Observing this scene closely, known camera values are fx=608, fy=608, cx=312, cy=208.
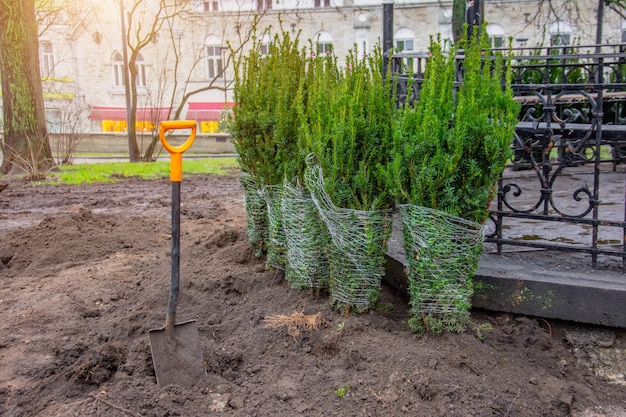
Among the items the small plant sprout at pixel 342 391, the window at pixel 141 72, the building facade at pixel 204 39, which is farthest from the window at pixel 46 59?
the small plant sprout at pixel 342 391

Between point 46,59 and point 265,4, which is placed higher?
point 265,4

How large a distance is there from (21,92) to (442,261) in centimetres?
1305

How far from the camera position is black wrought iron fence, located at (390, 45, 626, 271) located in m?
3.62

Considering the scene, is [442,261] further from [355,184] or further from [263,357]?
[263,357]

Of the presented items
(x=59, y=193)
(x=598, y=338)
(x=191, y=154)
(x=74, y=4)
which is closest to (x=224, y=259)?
(x=598, y=338)

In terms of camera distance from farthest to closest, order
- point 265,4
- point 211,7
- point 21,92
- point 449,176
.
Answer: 1. point 211,7
2. point 265,4
3. point 21,92
4. point 449,176

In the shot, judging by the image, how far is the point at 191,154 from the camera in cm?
2555

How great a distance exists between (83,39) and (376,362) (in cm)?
4166

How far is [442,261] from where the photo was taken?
3.21 m

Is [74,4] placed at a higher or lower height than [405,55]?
higher

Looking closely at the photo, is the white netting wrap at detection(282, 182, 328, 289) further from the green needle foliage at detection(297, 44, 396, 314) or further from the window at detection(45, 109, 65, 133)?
the window at detection(45, 109, 65, 133)

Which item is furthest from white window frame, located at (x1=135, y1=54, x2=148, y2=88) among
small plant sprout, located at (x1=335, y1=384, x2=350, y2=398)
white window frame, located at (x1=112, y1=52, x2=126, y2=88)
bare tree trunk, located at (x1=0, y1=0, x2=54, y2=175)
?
small plant sprout, located at (x1=335, y1=384, x2=350, y2=398)

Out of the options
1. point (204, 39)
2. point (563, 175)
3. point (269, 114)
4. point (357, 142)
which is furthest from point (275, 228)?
point (204, 39)

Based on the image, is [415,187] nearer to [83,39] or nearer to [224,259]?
Result: [224,259]
